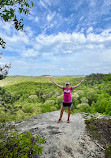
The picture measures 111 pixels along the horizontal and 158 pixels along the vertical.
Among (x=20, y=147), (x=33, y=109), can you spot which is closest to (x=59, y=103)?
(x=33, y=109)

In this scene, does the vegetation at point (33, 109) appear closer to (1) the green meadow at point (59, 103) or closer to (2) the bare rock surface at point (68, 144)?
(1) the green meadow at point (59, 103)

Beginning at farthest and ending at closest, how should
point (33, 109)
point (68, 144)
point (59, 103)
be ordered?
point (59, 103), point (33, 109), point (68, 144)

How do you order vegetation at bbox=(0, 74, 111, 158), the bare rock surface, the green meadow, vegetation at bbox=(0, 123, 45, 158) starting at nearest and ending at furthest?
1. vegetation at bbox=(0, 123, 45, 158)
2. vegetation at bbox=(0, 74, 111, 158)
3. the bare rock surface
4. the green meadow

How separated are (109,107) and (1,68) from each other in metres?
9.55

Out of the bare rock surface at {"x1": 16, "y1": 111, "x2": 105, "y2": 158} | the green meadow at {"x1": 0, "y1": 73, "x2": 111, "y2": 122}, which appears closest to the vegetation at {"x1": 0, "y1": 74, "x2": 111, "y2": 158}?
the green meadow at {"x1": 0, "y1": 73, "x2": 111, "y2": 122}

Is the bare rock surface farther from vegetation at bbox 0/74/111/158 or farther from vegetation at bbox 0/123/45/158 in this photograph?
vegetation at bbox 0/123/45/158

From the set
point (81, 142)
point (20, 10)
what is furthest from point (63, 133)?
point (20, 10)

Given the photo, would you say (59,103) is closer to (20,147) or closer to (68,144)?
(68,144)

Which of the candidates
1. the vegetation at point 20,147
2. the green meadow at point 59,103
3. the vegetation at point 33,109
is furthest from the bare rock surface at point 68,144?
the green meadow at point 59,103

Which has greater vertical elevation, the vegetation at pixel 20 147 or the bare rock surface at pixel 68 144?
the vegetation at pixel 20 147

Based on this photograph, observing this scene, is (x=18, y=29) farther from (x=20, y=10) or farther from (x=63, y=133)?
(x=63, y=133)

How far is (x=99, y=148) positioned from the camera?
4750 millimetres

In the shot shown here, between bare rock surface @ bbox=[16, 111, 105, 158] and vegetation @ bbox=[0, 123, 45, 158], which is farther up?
vegetation @ bbox=[0, 123, 45, 158]

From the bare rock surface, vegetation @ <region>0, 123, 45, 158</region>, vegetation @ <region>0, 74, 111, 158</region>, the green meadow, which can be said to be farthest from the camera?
the green meadow
